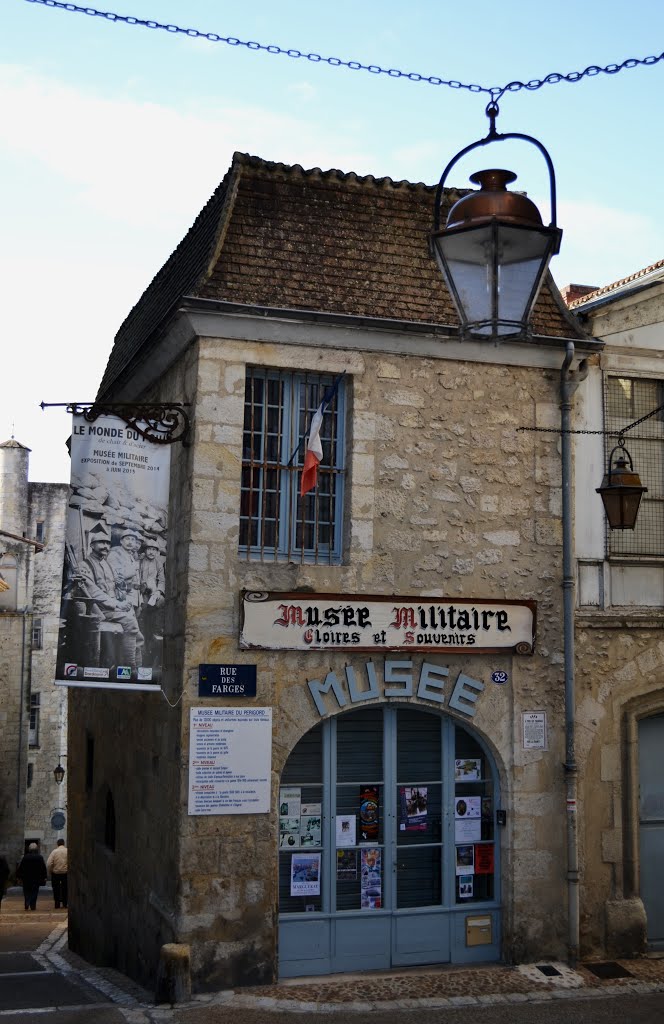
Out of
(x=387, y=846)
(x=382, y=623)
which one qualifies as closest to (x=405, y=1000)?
(x=387, y=846)

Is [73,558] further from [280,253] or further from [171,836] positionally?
[280,253]

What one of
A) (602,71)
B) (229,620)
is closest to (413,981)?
(229,620)

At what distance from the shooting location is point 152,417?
912cm

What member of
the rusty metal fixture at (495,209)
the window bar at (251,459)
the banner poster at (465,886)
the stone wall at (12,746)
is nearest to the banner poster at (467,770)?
the banner poster at (465,886)

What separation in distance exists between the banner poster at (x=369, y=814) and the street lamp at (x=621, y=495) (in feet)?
10.1

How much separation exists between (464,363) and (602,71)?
378cm

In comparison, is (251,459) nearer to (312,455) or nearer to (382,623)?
(312,455)

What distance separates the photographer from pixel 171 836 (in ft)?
28.8

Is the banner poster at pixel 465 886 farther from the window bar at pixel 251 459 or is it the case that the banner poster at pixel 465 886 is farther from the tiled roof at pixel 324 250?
the tiled roof at pixel 324 250

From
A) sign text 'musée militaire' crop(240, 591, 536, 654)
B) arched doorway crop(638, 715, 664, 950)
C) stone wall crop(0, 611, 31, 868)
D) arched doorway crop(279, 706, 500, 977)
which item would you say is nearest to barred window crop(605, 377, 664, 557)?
sign text 'musée militaire' crop(240, 591, 536, 654)

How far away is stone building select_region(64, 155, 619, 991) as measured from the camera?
8812 mm

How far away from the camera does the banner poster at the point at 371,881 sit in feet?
30.0

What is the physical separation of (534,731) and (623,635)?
1.23 m

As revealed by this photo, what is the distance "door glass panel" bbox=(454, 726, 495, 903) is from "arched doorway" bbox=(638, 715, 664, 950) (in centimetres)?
144
